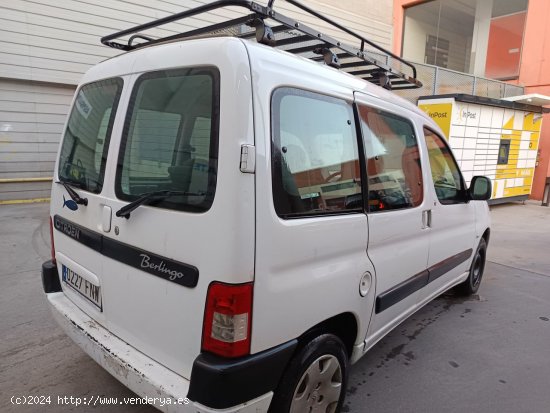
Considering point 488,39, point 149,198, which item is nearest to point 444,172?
point 149,198

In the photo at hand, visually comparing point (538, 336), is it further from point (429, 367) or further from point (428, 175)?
point (428, 175)

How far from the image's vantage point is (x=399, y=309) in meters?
2.79

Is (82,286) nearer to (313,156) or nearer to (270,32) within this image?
(313,156)

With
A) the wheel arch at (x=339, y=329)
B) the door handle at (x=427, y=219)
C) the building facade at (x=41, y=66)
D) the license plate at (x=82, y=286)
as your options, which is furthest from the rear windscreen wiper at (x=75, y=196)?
the building facade at (x=41, y=66)

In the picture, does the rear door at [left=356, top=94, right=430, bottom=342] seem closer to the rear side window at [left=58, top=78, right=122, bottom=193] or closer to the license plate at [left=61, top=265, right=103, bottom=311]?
the rear side window at [left=58, top=78, right=122, bottom=193]

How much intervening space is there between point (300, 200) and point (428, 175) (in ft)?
5.22

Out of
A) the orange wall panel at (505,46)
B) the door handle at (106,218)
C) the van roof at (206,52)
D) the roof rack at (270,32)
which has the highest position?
the orange wall panel at (505,46)

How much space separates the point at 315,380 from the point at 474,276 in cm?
322

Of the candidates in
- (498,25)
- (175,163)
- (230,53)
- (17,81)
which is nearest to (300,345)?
(175,163)

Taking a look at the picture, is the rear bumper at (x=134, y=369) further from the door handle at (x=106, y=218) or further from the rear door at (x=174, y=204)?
the door handle at (x=106, y=218)

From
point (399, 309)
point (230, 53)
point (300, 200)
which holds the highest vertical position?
point (230, 53)

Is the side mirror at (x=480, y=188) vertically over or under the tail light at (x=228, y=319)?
over

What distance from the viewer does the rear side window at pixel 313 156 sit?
5.88 ft

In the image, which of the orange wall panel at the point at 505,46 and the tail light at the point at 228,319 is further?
the orange wall panel at the point at 505,46
